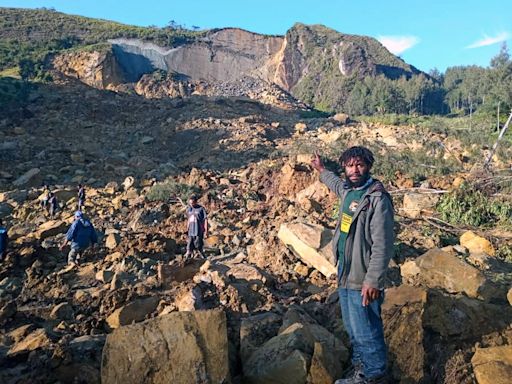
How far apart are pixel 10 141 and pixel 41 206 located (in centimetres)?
734

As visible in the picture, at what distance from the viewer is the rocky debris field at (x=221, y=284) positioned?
254cm

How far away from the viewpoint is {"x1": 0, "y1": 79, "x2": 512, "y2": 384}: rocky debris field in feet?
8.32

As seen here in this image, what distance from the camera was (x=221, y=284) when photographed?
4363 millimetres

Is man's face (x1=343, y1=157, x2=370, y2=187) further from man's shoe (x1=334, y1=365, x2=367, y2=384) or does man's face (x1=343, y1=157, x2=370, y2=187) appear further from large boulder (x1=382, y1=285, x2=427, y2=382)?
man's shoe (x1=334, y1=365, x2=367, y2=384)

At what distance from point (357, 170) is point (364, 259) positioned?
48 centimetres

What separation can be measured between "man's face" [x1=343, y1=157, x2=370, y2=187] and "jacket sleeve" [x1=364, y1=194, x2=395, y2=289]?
8.0 inches

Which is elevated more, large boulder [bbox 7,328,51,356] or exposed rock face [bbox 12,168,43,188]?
large boulder [bbox 7,328,51,356]

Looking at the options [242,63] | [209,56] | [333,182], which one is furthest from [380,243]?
[242,63]

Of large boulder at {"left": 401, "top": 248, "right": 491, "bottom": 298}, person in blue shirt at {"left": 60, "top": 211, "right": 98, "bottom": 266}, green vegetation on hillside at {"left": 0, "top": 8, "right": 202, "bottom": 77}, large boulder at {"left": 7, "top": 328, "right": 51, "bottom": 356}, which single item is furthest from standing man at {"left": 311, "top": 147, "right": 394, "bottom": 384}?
green vegetation on hillside at {"left": 0, "top": 8, "right": 202, "bottom": 77}

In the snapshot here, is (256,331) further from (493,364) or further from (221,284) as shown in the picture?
(493,364)

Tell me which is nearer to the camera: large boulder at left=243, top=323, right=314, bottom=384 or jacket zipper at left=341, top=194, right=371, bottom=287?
jacket zipper at left=341, top=194, right=371, bottom=287

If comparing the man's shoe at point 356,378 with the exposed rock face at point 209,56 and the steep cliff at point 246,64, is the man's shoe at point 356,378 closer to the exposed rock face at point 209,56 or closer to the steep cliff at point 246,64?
the steep cliff at point 246,64

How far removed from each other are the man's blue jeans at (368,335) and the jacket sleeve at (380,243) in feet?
0.47

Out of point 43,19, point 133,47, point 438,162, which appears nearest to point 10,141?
point 438,162
